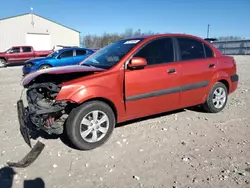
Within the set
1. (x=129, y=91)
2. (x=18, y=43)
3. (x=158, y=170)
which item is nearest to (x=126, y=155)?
(x=158, y=170)

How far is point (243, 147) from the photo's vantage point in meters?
3.80

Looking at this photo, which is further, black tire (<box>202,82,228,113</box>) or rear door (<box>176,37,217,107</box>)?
black tire (<box>202,82,228,113</box>)

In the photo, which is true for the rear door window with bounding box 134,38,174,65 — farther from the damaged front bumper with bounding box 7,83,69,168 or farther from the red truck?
the red truck

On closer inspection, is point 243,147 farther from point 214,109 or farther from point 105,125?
point 105,125

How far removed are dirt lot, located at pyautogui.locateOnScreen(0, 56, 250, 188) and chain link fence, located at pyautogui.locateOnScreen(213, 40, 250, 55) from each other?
31.1 metres

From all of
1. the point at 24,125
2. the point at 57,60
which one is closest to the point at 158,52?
the point at 24,125

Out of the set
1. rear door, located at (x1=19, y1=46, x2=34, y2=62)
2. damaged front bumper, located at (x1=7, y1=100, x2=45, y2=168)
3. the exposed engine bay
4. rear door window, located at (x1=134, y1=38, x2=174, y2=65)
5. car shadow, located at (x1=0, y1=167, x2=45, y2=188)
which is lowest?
car shadow, located at (x1=0, y1=167, x2=45, y2=188)

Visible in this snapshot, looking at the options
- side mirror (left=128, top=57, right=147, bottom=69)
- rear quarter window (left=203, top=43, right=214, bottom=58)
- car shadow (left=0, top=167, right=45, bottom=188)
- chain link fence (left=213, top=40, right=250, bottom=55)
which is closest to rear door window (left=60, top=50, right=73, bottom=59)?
rear quarter window (left=203, top=43, right=214, bottom=58)

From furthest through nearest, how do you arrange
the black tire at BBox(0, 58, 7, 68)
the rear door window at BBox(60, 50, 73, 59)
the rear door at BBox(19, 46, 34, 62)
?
the rear door at BBox(19, 46, 34, 62)
the black tire at BBox(0, 58, 7, 68)
the rear door window at BBox(60, 50, 73, 59)

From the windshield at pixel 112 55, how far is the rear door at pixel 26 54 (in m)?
17.5

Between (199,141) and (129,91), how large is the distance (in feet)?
4.53

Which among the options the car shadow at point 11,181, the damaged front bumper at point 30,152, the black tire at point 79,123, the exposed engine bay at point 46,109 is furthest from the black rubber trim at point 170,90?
the car shadow at point 11,181

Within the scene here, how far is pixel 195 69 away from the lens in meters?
4.90

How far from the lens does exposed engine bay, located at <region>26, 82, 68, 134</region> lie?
11.9ft
